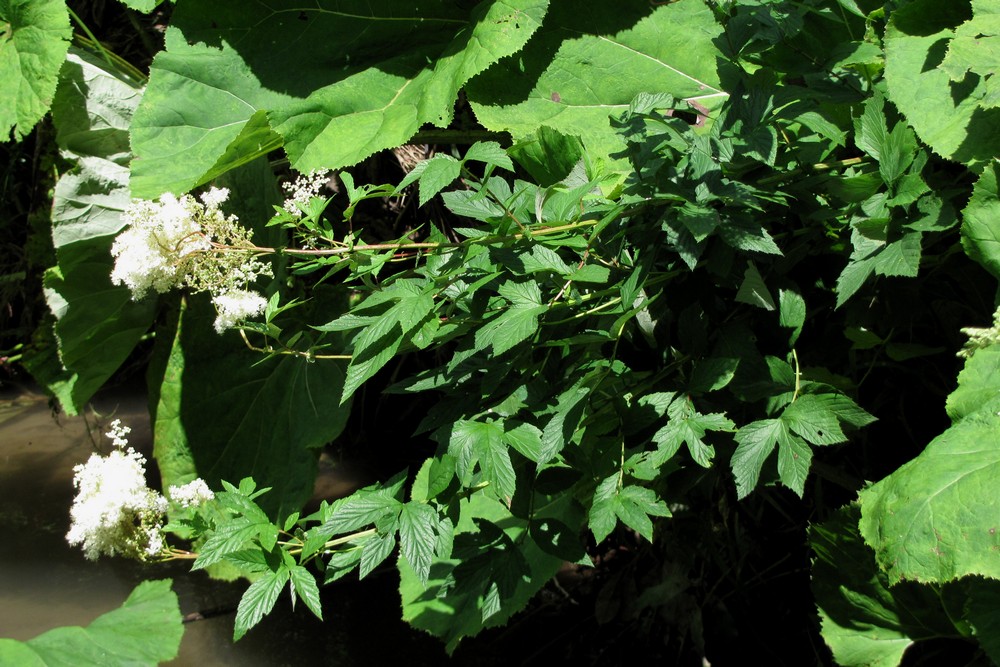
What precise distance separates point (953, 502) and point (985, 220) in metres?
0.40

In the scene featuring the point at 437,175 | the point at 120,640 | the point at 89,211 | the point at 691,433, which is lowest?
the point at 120,640

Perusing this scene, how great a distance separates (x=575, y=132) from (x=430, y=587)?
3.41 ft

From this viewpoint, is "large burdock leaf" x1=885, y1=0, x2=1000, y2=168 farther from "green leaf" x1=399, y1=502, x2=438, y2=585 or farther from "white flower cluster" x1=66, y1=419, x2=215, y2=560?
"white flower cluster" x1=66, y1=419, x2=215, y2=560

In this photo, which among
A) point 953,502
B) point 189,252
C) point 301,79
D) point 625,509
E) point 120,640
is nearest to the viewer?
point 953,502

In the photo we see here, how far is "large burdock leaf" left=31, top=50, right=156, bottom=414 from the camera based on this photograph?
2527mm

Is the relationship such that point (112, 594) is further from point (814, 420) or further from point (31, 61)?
point (814, 420)

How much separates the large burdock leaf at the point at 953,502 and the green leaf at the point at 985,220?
0.14 m

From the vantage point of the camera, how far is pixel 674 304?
1.33 meters

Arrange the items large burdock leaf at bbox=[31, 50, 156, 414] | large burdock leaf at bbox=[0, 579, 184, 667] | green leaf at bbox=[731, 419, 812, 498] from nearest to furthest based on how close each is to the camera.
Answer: green leaf at bbox=[731, 419, 812, 498] < large burdock leaf at bbox=[0, 579, 184, 667] < large burdock leaf at bbox=[31, 50, 156, 414]

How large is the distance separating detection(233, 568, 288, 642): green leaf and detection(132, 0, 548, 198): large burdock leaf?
1042mm

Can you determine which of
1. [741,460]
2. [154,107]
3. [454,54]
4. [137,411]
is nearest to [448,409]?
[741,460]

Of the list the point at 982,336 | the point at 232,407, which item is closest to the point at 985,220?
the point at 982,336

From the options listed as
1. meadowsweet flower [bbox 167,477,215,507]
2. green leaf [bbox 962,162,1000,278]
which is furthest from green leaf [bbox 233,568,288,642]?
green leaf [bbox 962,162,1000,278]

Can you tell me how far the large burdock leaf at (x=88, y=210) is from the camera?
2.53 m
